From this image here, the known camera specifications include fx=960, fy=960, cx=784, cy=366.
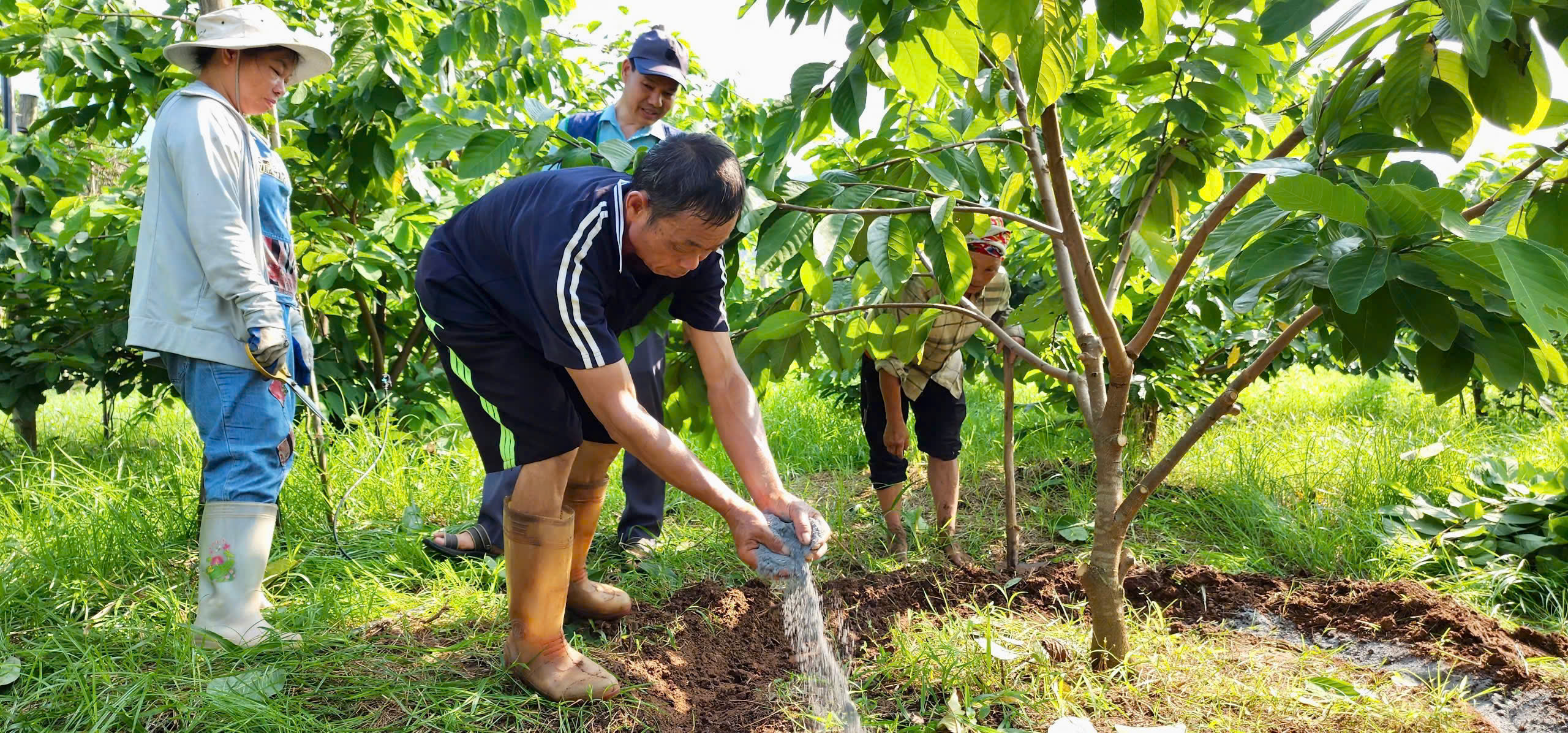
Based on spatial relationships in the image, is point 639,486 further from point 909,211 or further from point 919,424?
point 909,211

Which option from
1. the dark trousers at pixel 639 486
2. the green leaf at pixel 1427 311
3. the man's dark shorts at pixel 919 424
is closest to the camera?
the green leaf at pixel 1427 311

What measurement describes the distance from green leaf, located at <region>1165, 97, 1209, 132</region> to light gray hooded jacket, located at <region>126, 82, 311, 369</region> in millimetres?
2111

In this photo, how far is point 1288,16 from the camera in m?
1.26

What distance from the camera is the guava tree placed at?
1223mm


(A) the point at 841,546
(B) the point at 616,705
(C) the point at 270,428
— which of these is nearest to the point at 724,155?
(B) the point at 616,705

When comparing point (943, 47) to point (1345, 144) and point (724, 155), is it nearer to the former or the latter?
point (724, 155)

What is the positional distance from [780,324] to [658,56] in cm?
147

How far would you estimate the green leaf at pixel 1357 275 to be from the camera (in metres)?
1.18

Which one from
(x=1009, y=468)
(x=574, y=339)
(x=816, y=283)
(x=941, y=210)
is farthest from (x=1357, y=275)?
(x=1009, y=468)

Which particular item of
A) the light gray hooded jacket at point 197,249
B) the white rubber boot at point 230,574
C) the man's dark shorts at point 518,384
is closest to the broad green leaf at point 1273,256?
the man's dark shorts at point 518,384

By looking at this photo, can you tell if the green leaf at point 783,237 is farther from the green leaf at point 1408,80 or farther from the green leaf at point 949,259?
the green leaf at point 1408,80

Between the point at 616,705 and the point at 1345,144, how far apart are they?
1.82 meters

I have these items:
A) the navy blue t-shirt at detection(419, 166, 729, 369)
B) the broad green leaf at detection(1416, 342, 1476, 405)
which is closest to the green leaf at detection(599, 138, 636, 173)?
the navy blue t-shirt at detection(419, 166, 729, 369)

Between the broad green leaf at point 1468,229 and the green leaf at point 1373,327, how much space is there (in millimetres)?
184
